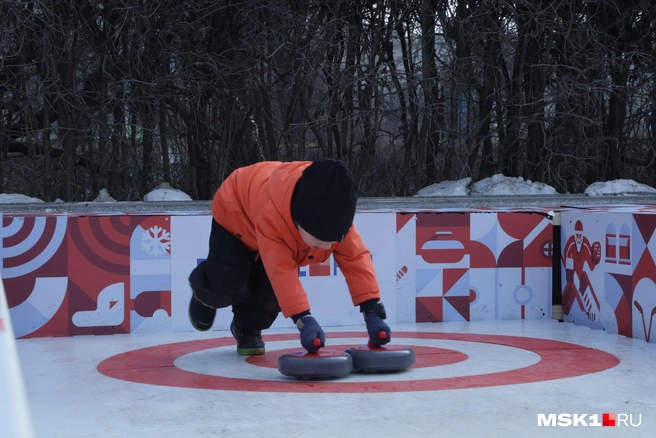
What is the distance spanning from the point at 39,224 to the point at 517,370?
285 centimetres

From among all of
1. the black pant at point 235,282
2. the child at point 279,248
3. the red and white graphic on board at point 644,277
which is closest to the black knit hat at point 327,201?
the child at point 279,248

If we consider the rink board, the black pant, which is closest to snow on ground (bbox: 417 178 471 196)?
the rink board

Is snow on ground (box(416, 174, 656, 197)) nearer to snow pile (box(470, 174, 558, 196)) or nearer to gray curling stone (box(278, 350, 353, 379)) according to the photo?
snow pile (box(470, 174, 558, 196))

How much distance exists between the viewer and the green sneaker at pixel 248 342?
4066 mm

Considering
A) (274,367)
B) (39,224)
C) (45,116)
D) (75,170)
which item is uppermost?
(45,116)

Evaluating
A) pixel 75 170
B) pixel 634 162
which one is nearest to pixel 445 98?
pixel 634 162

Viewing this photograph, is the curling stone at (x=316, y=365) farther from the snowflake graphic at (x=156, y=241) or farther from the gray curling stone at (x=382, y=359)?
the snowflake graphic at (x=156, y=241)

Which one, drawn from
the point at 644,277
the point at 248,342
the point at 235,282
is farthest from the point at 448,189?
the point at 235,282

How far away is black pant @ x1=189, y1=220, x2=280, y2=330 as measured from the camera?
12.7ft

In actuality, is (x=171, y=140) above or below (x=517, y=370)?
above

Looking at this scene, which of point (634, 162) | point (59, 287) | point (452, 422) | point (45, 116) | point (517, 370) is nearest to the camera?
point (452, 422)

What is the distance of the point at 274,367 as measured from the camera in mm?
3729

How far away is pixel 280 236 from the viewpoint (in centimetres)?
339

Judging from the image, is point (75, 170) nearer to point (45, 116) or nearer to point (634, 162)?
point (45, 116)
